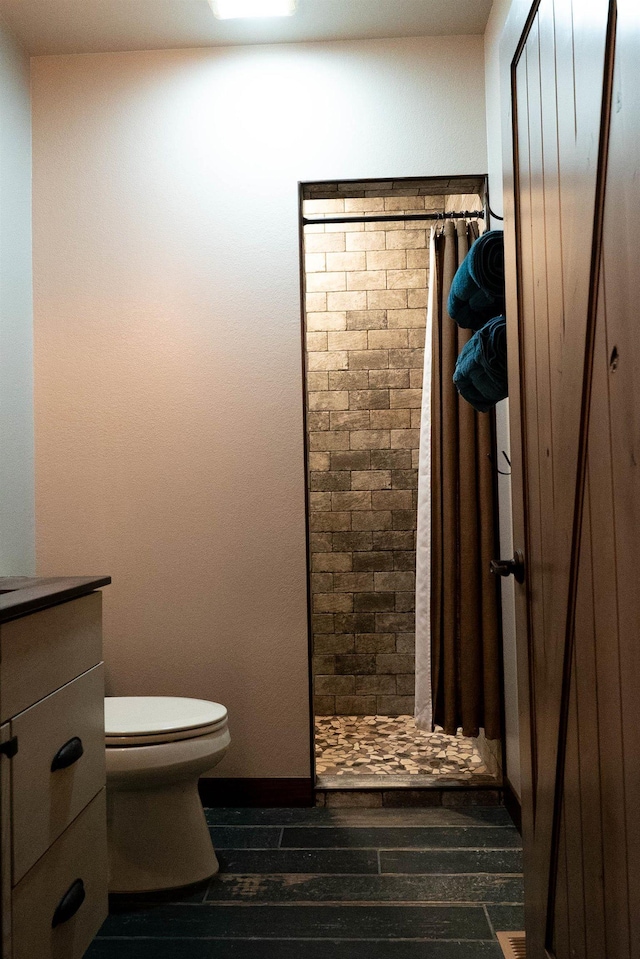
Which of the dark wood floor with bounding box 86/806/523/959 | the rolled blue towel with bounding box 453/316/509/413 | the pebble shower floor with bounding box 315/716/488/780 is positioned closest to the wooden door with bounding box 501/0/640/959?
the rolled blue towel with bounding box 453/316/509/413

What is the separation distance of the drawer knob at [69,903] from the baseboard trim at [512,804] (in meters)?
1.38

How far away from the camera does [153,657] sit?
2.71 m

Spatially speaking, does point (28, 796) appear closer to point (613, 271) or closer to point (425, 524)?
point (613, 271)

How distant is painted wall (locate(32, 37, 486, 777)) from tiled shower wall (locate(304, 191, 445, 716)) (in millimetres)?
1008

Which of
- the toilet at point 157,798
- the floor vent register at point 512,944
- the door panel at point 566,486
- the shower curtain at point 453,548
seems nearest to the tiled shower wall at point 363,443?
the shower curtain at point 453,548

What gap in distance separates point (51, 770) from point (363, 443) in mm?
2532

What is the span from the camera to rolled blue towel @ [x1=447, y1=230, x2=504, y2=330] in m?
1.81

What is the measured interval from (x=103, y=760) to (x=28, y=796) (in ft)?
1.35

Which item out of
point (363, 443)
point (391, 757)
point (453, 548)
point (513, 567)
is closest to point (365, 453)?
point (363, 443)

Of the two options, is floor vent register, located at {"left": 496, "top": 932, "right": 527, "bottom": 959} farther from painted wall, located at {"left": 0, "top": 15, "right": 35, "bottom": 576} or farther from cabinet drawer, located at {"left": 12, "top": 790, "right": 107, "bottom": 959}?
painted wall, located at {"left": 0, "top": 15, "right": 35, "bottom": 576}

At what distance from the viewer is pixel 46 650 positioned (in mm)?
1429

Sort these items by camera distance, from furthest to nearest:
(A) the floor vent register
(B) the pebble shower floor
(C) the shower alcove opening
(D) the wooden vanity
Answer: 1. (C) the shower alcove opening
2. (B) the pebble shower floor
3. (A) the floor vent register
4. (D) the wooden vanity

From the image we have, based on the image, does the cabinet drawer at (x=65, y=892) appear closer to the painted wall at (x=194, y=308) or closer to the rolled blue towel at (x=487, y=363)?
the painted wall at (x=194, y=308)

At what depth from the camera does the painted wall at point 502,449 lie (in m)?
2.48
